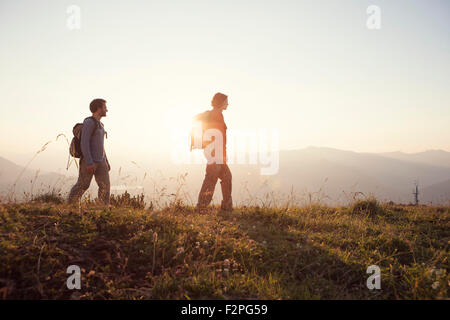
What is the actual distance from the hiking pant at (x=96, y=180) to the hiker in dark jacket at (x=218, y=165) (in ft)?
7.66

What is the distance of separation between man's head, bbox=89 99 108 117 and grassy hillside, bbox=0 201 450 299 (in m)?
2.71

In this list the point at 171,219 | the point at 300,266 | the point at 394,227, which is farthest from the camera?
the point at 394,227

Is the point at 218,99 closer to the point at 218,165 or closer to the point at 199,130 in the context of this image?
the point at 199,130

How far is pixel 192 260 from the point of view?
3701 millimetres

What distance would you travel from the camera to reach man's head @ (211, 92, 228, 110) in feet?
24.1

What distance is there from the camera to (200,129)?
23.9ft

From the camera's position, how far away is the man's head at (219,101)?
7344 mm

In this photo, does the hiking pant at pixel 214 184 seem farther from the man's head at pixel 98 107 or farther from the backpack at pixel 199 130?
the man's head at pixel 98 107

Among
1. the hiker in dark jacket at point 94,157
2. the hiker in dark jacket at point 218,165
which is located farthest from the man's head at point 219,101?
the hiker in dark jacket at point 94,157

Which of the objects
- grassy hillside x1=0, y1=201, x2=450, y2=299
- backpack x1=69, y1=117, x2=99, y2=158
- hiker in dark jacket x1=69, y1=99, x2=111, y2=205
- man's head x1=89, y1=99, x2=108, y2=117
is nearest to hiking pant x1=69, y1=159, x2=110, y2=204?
hiker in dark jacket x1=69, y1=99, x2=111, y2=205

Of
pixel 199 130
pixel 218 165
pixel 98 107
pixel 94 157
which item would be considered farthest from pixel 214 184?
pixel 98 107
